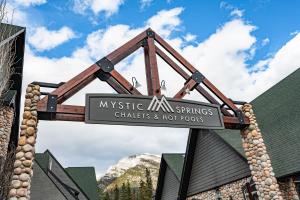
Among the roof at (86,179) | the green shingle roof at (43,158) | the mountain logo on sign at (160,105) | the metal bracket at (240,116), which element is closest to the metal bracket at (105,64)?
the mountain logo on sign at (160,105)

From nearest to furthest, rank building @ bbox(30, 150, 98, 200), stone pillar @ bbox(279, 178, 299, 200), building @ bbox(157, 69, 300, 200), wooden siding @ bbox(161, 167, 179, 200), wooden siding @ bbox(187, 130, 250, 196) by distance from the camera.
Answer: stone pillar @ bbox(279, 178, 299, 200)
building @ bbox(157, 69, 300, 200)
wooden siding @ bbox(187, 130, 250, 196)
building @ bbox(30, 150, 98, 200)
wooden siding @ bbox(161, 167, 179, 200)

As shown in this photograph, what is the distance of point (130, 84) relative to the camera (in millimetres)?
9633

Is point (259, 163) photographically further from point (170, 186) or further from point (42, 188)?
point (170, 186)

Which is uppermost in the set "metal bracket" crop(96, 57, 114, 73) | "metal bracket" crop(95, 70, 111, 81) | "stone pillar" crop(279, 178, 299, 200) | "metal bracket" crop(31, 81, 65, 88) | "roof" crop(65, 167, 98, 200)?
"roof" crop(65, 167, 98, 200)

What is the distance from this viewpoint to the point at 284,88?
16.0 metres

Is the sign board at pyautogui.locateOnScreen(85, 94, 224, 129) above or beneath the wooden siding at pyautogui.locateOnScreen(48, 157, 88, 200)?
beneath

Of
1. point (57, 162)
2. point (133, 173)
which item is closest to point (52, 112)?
point (57, 162)

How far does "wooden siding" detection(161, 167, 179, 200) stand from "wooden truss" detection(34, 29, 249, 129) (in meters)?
12.1

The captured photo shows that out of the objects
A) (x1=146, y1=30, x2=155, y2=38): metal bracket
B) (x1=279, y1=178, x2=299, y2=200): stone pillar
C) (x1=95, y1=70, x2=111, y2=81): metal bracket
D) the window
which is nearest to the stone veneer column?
(x1=95, y1=70, x2=111, y2=81): metal bracket

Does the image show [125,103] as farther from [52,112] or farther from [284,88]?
[284,88]

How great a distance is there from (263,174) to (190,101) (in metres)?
3.57

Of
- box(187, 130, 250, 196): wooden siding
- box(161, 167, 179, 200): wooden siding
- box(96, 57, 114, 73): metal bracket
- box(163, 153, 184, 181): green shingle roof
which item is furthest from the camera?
box(163, 153, 184, 181): green shingle roof

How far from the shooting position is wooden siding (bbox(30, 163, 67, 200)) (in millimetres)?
16672

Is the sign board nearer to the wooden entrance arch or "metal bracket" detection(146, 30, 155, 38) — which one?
the wooden entrance arch
